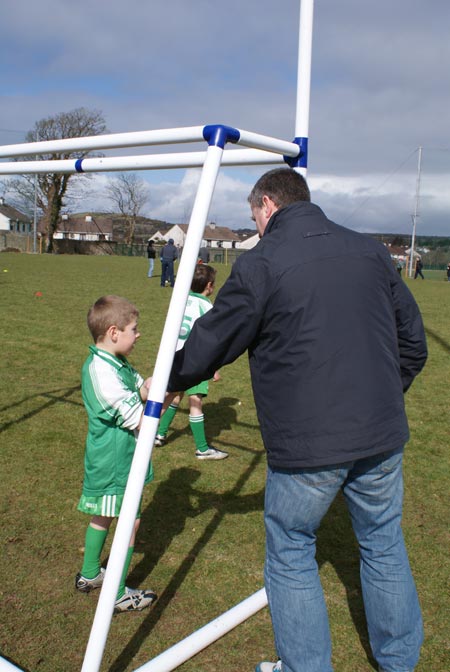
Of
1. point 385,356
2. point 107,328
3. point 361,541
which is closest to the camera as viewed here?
point 385,356

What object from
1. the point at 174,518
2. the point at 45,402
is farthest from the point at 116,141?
the point at 45,402

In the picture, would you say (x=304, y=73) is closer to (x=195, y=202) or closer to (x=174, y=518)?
(x=195, y=202)

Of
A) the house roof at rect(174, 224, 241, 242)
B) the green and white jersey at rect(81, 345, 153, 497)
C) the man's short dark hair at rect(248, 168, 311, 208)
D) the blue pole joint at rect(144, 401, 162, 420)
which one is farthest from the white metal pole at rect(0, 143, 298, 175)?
the house roof at rect(174, 224, 241, 242)

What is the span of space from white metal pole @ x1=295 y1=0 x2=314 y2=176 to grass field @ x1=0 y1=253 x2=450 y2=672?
95.7 inches

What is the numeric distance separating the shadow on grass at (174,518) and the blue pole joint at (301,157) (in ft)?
8.10

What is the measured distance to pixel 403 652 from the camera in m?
2.65

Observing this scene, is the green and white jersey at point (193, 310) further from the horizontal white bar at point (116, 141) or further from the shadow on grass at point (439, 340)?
the shadow on grass at point (439, 340)

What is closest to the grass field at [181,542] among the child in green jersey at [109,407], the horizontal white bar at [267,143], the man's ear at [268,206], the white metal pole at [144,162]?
the child in green jersey at [109,407]

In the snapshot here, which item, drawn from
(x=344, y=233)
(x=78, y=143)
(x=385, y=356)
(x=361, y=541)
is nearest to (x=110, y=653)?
(x=361, y=541)

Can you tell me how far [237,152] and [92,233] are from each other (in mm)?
111142

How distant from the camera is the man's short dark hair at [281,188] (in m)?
2.53

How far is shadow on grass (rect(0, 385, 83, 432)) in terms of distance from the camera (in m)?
6.12

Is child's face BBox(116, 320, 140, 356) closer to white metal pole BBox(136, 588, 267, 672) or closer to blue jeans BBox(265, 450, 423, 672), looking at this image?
blue jeans BBox(265, 450, 423, 672)

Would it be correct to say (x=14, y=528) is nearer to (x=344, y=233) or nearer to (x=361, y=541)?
(x=361, y=541)
